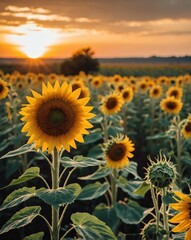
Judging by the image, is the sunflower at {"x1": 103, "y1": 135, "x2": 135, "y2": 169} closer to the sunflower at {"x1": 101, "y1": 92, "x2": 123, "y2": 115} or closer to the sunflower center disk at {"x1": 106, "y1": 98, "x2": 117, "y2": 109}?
the sunflower at {"x1": 101, "y1": 92, "x2": 123, "y2": 115}

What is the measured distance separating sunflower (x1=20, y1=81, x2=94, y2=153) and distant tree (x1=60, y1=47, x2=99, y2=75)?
3698 cm

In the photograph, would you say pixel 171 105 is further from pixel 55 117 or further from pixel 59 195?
pixel 59 195

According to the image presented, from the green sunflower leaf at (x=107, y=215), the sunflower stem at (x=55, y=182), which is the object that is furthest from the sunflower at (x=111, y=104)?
the sunflower stem at (x=55, y=182)

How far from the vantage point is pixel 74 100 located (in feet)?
9.23

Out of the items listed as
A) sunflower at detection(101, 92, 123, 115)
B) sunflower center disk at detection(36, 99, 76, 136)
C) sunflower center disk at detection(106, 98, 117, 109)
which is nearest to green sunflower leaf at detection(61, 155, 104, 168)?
sunflower center disk at detection(36, 99, 76, 136)

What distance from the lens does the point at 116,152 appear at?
383 cm

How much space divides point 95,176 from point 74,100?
4.17ft

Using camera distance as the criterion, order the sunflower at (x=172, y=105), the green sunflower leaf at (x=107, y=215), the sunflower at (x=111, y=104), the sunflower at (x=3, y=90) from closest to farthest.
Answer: the green sunflower leaf at (x=107, y=215)
the sunflower at (x=111, y=104)
the sunflower at (x=3, y=90)
the sunflower at (x=172, y=105)

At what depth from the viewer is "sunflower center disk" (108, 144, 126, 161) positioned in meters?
3.82

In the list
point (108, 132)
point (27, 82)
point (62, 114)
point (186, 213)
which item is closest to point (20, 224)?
point (62, 114)

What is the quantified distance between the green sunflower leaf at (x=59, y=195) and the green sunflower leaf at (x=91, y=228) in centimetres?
24

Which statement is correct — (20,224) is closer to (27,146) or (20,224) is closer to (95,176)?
(27,146)

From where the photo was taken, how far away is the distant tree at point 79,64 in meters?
39.8

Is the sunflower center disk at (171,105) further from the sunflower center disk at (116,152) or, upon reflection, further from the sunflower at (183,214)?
the sunflower at (183,214)
